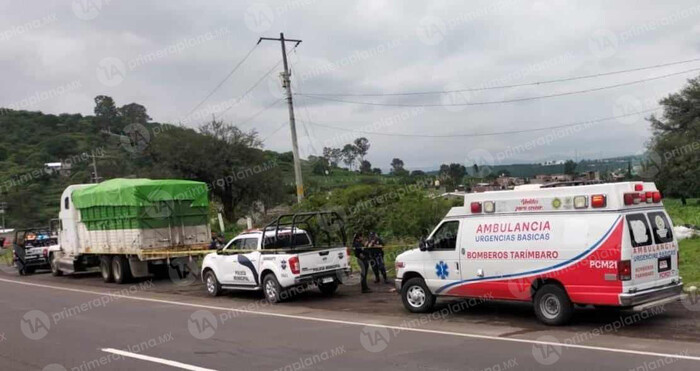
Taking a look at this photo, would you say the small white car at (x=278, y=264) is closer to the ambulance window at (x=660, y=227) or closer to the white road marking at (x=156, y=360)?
the white road marking at (x=156, y=360)

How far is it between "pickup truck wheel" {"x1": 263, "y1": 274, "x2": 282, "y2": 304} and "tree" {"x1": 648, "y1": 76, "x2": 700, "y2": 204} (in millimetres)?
45159

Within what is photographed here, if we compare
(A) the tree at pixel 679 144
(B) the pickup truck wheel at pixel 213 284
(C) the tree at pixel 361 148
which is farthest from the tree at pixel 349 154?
(B) the pickup truck wheel at pixel 213 284

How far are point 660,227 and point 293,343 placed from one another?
5968 mm

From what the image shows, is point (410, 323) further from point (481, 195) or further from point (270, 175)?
point (270, 175)

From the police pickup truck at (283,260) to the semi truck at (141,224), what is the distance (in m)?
3.57

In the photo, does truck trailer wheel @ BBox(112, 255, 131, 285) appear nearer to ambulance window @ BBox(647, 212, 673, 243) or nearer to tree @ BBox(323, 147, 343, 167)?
ambulance window @ BBox(647, 212, 673, 243)

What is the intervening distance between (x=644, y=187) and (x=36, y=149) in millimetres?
79155

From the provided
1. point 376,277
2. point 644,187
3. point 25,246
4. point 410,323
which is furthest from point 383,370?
point 25,246

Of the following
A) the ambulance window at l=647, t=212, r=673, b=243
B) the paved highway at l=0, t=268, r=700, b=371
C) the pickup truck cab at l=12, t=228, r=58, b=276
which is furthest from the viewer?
the pickup truck cab at l=12, t=228, r=58, b=276

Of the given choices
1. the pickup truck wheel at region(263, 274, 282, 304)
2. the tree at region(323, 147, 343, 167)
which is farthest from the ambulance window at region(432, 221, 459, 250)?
the tree at region(323, 147, 343, 167)

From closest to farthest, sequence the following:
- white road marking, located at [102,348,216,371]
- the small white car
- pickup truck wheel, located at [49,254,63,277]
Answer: white road marking, located at [102,348,216,371] < the small white car < pickup truck wheel, located at [49,254,63,277]

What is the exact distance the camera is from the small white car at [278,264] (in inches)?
556

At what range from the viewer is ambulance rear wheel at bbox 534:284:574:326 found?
9711 millimetres

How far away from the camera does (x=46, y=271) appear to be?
100 feet
